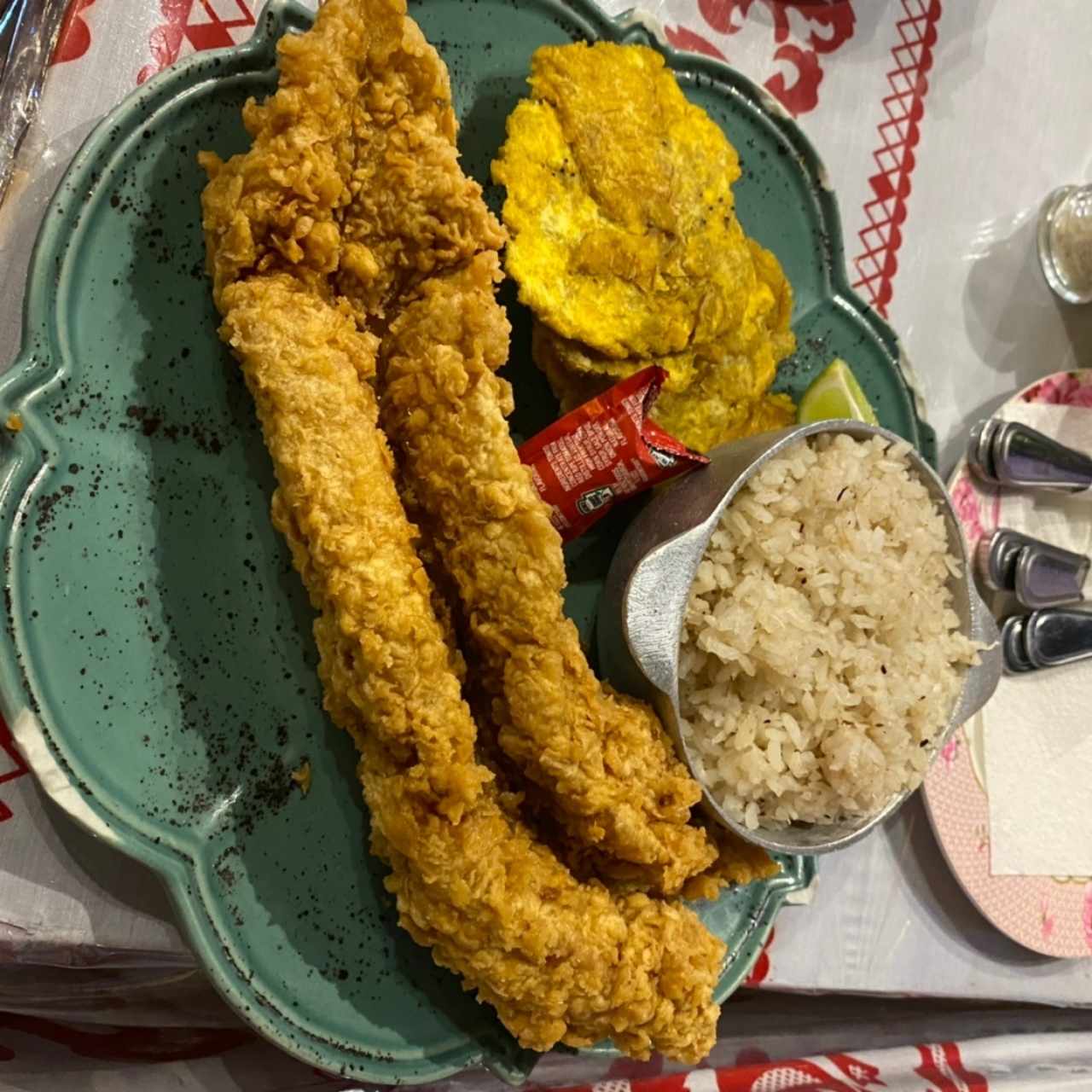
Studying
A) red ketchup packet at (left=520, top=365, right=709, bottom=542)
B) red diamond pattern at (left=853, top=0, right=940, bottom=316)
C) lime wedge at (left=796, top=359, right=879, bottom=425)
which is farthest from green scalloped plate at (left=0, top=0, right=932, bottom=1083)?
red diamond pattern at (left=853, top=0, right=940, bottom=316)

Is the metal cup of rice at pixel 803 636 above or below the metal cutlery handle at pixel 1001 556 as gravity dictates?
above

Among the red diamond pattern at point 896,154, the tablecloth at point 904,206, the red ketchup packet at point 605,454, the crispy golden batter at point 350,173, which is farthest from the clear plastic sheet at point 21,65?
the red diamond pattern at point 896,154

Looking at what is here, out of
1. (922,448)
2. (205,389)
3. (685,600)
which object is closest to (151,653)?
(205,389)

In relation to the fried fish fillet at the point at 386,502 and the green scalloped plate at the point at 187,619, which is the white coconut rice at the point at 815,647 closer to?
the fried fish fillet at the point at 386,502

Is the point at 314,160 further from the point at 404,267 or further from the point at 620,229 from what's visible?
the point at 620,229

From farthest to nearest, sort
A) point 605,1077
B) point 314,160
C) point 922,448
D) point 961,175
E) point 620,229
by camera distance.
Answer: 1. point 961,175
2. point 922,448
3. point 605,1077
4. point 620,229
5. point 314,160
